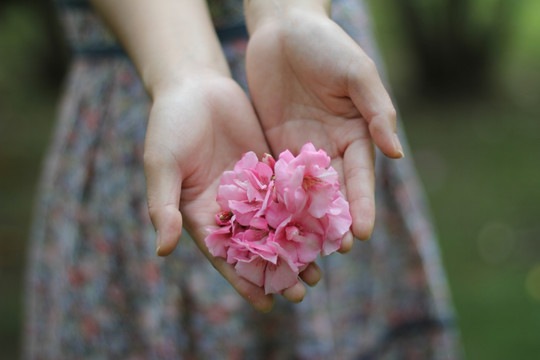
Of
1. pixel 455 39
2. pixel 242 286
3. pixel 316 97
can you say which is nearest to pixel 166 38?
pixel 316 97

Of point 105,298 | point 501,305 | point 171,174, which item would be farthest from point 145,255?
point 501,305

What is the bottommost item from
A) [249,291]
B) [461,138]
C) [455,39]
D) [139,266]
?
[461,138]

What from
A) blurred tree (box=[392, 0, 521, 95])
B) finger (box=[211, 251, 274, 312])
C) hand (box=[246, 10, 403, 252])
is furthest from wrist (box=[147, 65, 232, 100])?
blurred tree (box=[392, 0, 521, 95])

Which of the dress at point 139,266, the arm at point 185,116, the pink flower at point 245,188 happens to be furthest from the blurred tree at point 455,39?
the pink flower at point 245,188

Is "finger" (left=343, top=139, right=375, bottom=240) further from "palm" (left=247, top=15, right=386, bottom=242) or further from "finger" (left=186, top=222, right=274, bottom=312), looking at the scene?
"finger" (left=186, top=222, right=274, bottom=312)

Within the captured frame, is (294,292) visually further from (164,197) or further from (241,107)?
(241,107)
